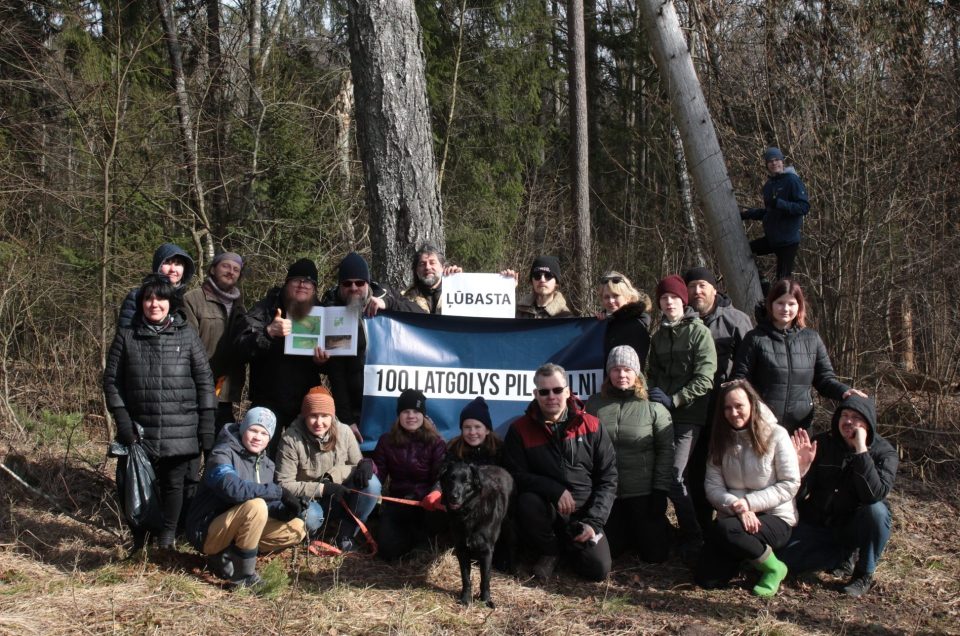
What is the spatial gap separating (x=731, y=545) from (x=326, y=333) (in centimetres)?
313

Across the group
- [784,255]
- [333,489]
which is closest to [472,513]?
[333,489]

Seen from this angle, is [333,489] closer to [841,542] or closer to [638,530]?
[638,530]

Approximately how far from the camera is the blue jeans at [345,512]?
18.1 ft

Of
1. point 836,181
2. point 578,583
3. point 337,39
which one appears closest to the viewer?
point 578,583

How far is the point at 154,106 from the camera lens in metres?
10.3

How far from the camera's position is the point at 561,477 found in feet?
17.6

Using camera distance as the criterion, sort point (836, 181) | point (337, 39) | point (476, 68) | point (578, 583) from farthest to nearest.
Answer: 1. point (476, 68)
2. point (337, 39)
3. point (836, 181)
4. point (578, 583)

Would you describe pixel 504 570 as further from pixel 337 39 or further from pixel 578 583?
pixel 337 39

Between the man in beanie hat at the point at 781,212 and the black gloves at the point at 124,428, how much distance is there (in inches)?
219

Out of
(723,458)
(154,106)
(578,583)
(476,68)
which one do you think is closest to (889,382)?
(723,458)

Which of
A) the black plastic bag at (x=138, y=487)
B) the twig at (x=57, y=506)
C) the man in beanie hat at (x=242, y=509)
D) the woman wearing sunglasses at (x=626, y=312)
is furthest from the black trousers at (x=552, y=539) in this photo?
the twig at (x=57, y=506)

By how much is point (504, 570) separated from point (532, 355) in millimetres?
1792

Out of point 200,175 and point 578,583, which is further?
point 200,175

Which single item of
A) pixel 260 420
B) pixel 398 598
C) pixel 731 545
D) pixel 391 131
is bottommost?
pixel 398 598
